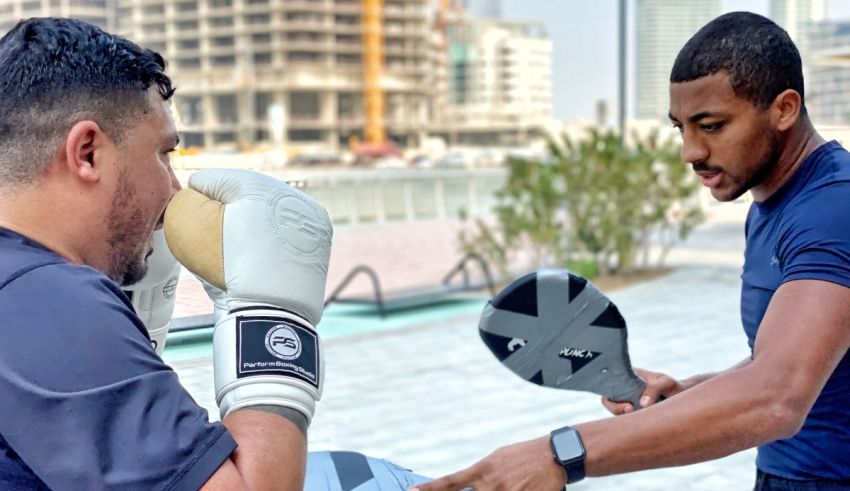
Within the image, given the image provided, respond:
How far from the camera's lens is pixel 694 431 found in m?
1.50

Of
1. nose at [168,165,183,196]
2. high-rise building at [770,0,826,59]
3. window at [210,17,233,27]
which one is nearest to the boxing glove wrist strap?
nose at [168,165,183,196]

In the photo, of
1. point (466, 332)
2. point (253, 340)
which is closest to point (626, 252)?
point (466, 332)

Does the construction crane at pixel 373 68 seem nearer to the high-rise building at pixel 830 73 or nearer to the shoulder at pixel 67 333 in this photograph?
the high-rise building at pixel 830 73

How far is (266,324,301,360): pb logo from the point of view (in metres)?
1.36

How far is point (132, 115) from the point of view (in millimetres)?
1388

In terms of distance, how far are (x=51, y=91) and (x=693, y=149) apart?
1.08m

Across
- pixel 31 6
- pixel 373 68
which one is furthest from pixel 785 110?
pixel 373 68

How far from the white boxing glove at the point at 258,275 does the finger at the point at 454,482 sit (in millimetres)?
244

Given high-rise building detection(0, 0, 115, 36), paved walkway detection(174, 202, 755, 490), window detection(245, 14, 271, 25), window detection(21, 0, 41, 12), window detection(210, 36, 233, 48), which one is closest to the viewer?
high-rise building detection(0, 0, 115, 36)

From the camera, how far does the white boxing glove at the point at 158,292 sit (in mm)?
1693

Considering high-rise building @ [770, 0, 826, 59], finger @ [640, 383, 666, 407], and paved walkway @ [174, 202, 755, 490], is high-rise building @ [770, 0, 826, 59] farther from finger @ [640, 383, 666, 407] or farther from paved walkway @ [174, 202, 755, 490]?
finger @ [640, 383, 666, 407]

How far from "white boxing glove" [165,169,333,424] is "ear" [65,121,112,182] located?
0.13 meters

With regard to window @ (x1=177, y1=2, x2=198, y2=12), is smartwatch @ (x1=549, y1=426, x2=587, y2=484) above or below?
below

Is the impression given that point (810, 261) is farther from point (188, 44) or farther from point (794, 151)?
point (188, 44)
